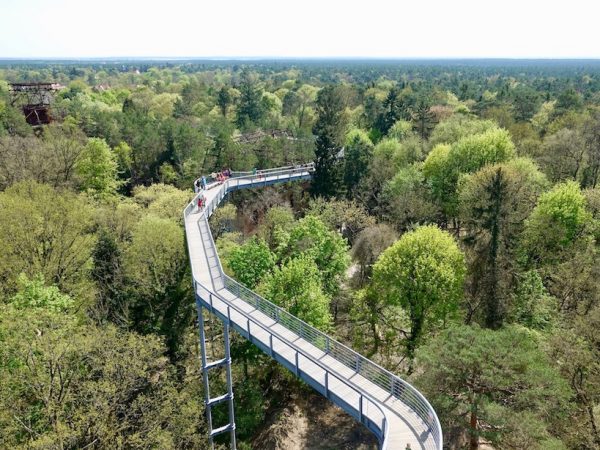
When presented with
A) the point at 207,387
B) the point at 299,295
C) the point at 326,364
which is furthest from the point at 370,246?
the point at 326,364

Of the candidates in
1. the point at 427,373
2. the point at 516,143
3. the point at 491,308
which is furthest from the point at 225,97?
the point at 427,373

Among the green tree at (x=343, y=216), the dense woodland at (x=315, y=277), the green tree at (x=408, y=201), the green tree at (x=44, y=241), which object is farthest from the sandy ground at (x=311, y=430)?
the green tree at (x=343, y=216)

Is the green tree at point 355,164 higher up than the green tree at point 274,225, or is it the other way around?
the green tree at point 355,164

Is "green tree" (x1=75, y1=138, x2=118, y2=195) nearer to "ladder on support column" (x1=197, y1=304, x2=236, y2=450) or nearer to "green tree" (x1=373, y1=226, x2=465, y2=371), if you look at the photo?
"ladder on support column" (x1=197, y1=304, x2=236, y2=450)

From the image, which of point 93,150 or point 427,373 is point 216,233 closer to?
point 93,150

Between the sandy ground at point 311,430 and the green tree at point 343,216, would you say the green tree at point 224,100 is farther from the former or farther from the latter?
the sandy ground at point 311,430

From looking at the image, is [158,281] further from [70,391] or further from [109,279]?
[70,391]
